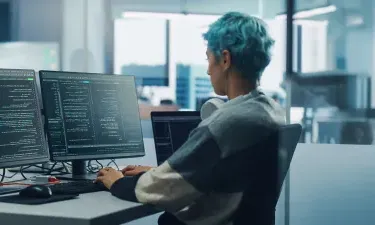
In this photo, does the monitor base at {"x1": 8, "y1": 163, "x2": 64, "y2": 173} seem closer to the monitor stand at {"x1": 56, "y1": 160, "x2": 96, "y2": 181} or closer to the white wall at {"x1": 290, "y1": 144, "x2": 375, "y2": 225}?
the monitor stand at {"x1": 56, "y1": 160, "x2": 96, "y2": 181}

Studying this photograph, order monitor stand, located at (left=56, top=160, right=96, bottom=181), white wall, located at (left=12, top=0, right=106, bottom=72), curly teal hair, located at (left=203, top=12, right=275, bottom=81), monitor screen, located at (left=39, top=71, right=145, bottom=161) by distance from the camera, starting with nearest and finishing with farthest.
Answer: curly teal hair, located at (left=203, top=12, right=275, bottom=81)
monitor screen, located at (left=39, top=71, right=145, bottom=161)
monitor stand, located at (left=56, top=160, right=96, bottom=181)
white wall, located at (left=12, top=0, right=106, bottom=72)

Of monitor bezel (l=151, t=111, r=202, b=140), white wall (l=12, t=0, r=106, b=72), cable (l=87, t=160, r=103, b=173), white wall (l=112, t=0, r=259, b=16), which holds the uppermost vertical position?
white wall (l=112, t=0, r=259, b=16)

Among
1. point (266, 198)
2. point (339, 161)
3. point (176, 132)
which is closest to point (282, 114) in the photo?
point (266, 198)

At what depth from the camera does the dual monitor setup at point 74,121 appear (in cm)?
198

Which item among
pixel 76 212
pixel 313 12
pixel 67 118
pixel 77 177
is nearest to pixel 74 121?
pixel 67 118

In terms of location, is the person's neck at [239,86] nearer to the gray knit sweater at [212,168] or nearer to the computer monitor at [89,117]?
the gray knit sweater at [212,168]

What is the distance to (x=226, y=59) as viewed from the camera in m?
1.67

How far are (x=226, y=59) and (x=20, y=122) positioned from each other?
774mm

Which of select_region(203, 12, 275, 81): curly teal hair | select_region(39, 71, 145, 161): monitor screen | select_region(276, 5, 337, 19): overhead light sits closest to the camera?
select_region(203, 12, 275, 81): curly teal hair

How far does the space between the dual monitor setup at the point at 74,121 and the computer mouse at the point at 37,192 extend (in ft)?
0.69

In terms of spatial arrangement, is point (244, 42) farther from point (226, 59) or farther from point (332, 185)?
point (332, 185)

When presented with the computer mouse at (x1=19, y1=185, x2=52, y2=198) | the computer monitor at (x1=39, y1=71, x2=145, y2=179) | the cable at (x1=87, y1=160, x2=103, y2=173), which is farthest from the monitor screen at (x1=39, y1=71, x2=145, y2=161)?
the computer mouse at (x1=19, y1=185, x2=52, y2=198)

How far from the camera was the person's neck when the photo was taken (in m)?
1.68

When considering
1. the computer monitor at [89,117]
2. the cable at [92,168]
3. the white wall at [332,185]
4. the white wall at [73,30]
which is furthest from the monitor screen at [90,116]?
the white wall at [73,30]
